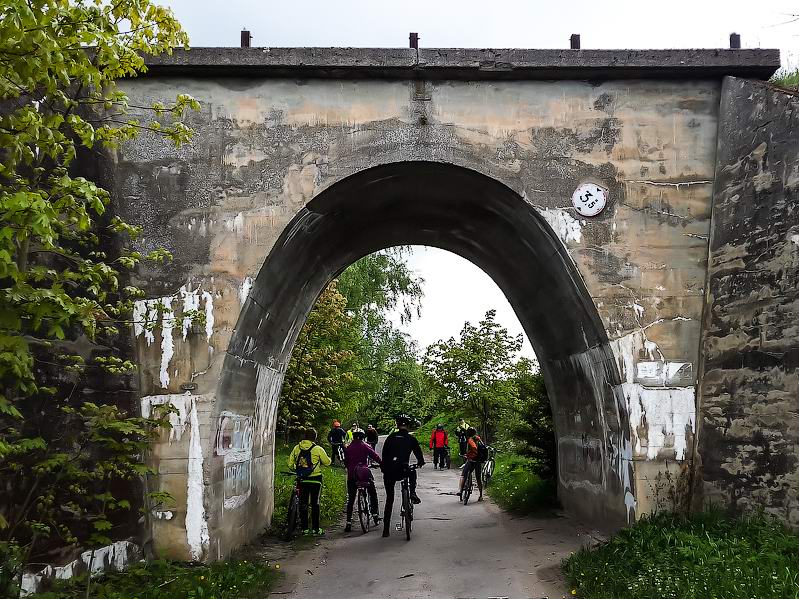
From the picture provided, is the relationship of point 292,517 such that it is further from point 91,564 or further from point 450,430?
point 450,430

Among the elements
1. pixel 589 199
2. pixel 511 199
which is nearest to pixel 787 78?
pixel 589 199

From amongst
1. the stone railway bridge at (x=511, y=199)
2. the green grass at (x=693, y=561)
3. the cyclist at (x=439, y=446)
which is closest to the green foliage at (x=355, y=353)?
the cyclist at (x=439, y=446)

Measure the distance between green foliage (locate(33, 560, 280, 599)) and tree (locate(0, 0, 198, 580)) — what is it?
46 cm

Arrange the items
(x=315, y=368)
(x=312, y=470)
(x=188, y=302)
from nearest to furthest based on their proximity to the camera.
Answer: (x=188, y=302), (x=312, y=470), (x=315, y=368)

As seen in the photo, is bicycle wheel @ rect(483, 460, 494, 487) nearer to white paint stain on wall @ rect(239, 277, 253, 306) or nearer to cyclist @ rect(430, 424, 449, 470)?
cyclist @ rect(430, 424, 449, 470)

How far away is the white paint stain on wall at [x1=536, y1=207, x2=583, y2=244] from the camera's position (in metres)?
8.55

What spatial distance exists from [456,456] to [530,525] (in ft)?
52.4

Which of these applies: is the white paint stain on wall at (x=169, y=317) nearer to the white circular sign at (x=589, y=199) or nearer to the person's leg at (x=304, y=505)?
the person's leg at (x=304, y=505)

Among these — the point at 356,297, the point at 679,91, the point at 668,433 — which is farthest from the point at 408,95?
the point at 356,297

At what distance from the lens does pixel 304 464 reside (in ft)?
35.2

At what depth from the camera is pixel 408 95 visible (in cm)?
876

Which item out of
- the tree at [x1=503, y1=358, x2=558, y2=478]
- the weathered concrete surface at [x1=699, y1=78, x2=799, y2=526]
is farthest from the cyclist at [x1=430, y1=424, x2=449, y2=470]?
the weathered concrete surface at [x1=699, y1=78, x2=799, y2=526]

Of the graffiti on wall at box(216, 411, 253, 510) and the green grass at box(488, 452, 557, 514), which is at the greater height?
the graffiti on wall at box(216, 411, 253, 510)

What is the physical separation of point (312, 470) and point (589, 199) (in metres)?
5.48
